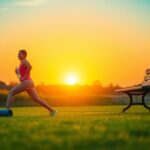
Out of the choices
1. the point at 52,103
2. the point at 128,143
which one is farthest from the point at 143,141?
the point at 52,103

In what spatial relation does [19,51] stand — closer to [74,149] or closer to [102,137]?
[102,137]

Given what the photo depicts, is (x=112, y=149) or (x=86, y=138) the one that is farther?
(x=86, y=138)

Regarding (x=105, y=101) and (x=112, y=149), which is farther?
(x=105, y=101)

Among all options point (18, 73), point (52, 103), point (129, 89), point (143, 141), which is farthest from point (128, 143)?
point (52, 103)

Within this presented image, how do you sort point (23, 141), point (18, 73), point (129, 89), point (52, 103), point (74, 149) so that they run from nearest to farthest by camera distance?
point (74, 149) → point (23, 141) → point (18, 73) → point (129, 89) → point (52, 103)

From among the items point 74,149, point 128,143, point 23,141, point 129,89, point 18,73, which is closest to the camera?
point 74,149

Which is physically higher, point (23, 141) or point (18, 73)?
point (18, 73)

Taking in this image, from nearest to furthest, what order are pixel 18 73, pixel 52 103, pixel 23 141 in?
pixel 23 141 → pixel 18 73 → pixel 52 103

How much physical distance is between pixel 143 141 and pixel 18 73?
10356mm

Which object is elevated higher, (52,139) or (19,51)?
(19,51)

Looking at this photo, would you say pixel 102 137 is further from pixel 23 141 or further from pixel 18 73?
pixel 18 73

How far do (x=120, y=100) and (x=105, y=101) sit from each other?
129 cm

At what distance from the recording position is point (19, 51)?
55.6 feet

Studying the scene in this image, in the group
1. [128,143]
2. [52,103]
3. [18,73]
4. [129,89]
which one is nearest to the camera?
[128,143]
